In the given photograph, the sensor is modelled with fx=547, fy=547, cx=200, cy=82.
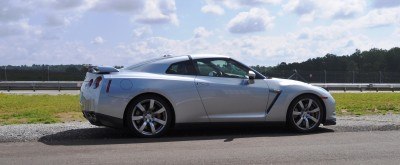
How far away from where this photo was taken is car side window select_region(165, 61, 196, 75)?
892cm

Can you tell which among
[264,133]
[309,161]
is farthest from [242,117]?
[309,161]

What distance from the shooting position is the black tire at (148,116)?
8.45m

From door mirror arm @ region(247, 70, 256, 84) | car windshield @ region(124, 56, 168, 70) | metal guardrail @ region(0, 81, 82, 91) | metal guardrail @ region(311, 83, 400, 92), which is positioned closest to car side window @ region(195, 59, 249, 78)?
door mirror arm @ region(247, 70, 256, 84)

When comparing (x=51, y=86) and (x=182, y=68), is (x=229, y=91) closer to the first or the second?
(x=182, y=68)

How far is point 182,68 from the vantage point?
29.5ft

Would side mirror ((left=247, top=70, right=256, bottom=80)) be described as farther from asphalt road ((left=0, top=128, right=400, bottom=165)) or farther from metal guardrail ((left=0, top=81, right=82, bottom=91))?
metal guardrail ((left=0, top=81, right=82, bottom=91))

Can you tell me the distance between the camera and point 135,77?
8.55m

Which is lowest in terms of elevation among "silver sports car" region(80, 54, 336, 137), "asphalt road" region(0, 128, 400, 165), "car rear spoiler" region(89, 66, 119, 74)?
"asphalt road" region(0, 128, 400, 165)

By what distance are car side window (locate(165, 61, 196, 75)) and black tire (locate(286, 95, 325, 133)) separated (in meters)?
1.79

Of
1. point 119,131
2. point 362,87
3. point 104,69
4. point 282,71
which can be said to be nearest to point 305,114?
point 119,131

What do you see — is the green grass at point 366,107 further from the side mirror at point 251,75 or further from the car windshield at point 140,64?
the car windshield at point 140,64

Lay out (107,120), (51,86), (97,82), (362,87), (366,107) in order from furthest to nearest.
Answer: (362,87) < (51,86) < (366,107) < (97,82) < (107,120)

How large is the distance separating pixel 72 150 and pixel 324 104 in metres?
4.41

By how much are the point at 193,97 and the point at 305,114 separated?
201cm
